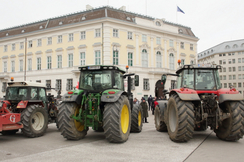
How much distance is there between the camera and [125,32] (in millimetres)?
34500

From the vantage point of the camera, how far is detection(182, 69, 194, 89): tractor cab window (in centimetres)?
893

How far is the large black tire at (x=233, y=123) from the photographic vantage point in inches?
294

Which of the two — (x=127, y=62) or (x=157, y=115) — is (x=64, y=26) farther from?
(x=157, y=115)

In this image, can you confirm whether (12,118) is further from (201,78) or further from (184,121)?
(201,78)

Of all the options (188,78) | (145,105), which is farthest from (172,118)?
(145,105)

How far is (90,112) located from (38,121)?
321 centimetres

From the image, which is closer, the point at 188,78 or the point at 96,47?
the point at 188,78

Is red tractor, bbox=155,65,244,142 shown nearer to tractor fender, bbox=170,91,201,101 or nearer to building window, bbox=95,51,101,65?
tractor fender, bbox=170,91,201,101

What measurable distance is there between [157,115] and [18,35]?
36.9m

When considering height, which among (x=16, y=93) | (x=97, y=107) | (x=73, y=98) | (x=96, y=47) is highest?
(x=96, y=47)

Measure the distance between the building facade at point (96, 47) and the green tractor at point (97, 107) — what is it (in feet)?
77.7

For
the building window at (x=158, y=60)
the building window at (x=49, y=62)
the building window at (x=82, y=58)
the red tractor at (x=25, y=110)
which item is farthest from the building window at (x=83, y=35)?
the red tractor at (x=25, y=110)

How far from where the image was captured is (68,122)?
25.8 feet

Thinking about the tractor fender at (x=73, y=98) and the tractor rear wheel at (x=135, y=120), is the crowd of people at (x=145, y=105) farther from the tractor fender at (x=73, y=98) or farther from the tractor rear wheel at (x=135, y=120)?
the tractor fender at (x=73, y=98)
